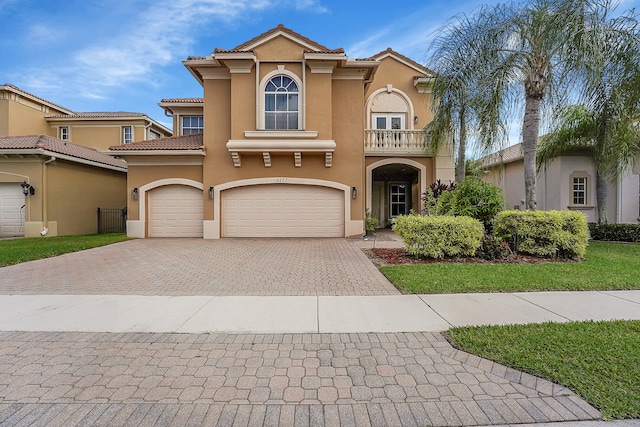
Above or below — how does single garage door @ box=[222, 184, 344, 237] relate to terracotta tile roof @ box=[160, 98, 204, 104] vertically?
below

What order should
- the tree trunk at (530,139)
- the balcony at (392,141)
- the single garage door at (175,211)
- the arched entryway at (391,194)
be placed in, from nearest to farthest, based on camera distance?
the tree trunk at (530,139) → the single garage door at (175,211) → the balcony at (392,141) → the arched entryway at (391,194)

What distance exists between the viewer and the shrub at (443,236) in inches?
311

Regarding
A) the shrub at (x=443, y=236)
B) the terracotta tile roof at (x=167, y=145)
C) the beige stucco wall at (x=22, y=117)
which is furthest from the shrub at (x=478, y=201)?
the beige stucco wall at (x=22, y=117)

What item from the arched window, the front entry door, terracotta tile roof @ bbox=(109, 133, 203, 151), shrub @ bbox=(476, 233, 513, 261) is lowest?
shrub @ bbox=(476, 233, 513, 261)

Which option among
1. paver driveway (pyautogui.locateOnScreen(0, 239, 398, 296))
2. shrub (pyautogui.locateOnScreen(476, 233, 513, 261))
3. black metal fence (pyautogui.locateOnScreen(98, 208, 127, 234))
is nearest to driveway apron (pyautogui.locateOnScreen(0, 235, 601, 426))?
paver driveway (pyautogui.locateOnScreen(0, 239, 398, 296))

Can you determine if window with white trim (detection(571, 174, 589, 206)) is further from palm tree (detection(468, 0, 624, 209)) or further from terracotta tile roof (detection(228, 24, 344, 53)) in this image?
terracotta tile roof (detection(228, 24, 344, 53))

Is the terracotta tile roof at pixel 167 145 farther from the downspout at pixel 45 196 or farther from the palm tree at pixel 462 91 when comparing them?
the palm tree at pixel 462 91

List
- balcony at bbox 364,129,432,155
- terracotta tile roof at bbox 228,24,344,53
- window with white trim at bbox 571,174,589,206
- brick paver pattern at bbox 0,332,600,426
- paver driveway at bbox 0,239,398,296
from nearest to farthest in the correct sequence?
brick paver pattern at bbox 0,332,600,426, paver driveway at bbox 0,239,398,296, terracotta tile roof at bbox 228,24,344,53, balcony at bbox 364,129,432,155, window with white trim at bbox 571,174,589,206

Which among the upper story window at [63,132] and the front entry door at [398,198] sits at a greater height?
the upper story window at [63,132]

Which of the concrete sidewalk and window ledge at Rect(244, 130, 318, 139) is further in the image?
window ledge at Rect(244, 130, 318, 139)

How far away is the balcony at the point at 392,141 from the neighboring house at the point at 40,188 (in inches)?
584

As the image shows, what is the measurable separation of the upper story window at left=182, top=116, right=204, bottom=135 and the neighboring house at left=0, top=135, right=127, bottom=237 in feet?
16.8

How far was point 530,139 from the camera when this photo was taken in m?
9.37

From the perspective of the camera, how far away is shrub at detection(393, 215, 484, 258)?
7898 millimetres
